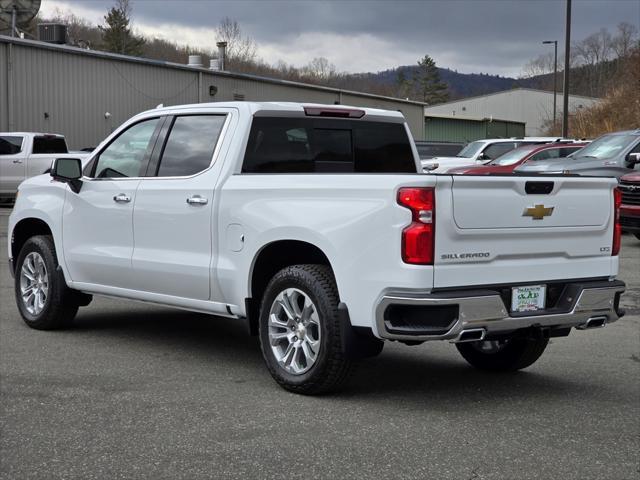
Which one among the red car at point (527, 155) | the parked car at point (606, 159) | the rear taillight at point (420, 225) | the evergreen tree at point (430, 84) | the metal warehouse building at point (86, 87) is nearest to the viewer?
the rear taillight at point (420, 225)

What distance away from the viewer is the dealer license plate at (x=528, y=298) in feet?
18.2

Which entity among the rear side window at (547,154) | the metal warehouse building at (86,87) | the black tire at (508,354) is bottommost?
the black tire at (508,354)

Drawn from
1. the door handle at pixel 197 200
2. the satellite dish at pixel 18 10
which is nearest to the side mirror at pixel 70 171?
the door handle at pixel 197 200

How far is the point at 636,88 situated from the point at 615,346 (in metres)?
38.2

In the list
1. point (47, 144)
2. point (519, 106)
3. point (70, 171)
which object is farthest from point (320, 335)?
point (519, 106)

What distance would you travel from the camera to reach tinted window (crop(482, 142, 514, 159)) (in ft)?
84.4

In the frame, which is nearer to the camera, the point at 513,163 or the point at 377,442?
the point at 377,442

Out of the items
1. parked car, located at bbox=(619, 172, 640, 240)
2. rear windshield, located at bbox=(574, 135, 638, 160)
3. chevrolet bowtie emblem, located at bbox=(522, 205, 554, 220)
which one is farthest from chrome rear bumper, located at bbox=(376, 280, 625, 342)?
rear windshield, located at bbox=(574, 135, 638, 160)

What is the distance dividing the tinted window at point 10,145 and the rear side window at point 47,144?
16.6 inches

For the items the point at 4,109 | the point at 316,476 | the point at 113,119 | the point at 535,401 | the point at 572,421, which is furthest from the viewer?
the point at 113,119

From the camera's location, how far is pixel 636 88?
4309 centimetres

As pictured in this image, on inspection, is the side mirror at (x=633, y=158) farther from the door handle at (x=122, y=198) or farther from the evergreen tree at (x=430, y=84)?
the evergreen tree at (x=430, y=84)

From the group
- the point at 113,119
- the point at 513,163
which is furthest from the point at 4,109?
the point at 513,163

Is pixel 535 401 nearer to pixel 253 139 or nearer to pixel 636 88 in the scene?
pixel 253 139
